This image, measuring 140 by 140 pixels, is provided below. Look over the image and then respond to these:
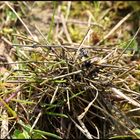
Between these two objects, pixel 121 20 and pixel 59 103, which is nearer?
pixel 59 103

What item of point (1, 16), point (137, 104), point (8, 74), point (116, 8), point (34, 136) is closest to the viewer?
point (34, 136)

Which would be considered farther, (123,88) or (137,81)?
(137,81)

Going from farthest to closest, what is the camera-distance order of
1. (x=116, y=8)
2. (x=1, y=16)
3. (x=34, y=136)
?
(x=116, y=8)
(x=1, y=16)
(x=34, y=136)

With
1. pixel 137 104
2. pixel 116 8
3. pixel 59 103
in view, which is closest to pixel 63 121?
pixel 59 103

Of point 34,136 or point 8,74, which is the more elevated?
point 8,74

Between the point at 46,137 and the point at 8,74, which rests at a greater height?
the point at 8,74

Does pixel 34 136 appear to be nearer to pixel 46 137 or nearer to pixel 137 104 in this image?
pixel 46 137

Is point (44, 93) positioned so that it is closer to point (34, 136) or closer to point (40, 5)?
point (34, 136)

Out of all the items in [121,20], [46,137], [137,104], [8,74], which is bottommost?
[46,137]

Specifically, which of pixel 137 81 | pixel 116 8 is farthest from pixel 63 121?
pixel 116 8
